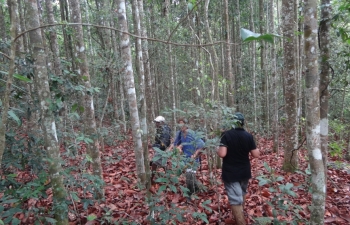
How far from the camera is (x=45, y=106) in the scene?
2596 mm

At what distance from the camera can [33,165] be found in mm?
3369

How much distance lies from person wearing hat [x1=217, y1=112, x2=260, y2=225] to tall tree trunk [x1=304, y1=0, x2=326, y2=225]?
1.00 m

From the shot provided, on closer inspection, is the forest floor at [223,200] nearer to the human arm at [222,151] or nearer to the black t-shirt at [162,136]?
→ the human arm at [222,151]

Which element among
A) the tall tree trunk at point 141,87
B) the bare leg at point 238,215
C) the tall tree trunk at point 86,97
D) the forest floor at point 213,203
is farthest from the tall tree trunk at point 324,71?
the tall tree trunk at point 86,97

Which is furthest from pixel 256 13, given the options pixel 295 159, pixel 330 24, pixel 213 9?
pixel 330 24

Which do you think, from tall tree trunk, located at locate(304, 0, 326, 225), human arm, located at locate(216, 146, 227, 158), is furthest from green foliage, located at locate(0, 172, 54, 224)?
tall tree trunk, located at locate(304, 0, 326, 225)

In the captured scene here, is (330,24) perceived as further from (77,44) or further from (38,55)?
(77,44)

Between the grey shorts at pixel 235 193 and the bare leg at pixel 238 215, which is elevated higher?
the grey shorts at pixel 235 193

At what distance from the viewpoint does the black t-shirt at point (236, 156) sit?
3658 millimetres

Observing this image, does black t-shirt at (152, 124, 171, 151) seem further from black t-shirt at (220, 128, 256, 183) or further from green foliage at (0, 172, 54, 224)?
green foliage at (0, 172, 54, 224)

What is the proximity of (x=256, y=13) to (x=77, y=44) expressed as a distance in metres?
13.1

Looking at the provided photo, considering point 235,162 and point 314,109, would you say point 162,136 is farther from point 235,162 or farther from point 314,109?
point 314,109

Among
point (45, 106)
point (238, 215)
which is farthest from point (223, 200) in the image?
point (45, 106)

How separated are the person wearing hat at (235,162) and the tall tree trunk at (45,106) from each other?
216 centimetres
